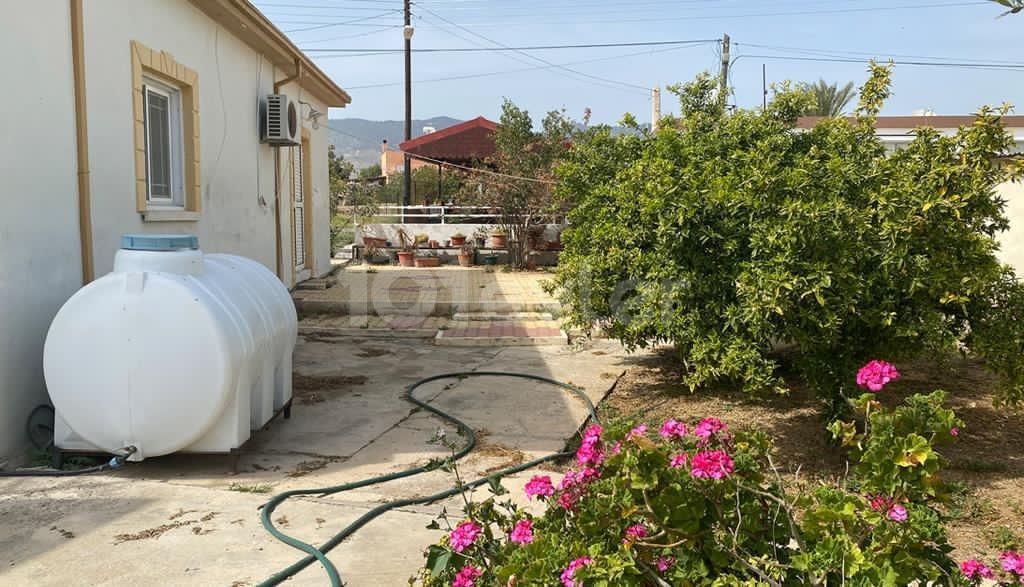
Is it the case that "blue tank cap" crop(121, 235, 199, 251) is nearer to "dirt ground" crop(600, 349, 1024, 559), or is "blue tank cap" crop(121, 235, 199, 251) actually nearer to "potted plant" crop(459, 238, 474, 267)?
"dirt ground" crop(600, 349, 1024, 559)

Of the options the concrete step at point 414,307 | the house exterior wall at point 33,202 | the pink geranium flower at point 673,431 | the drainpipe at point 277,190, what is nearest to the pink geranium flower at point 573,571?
the pink geranium flower at point 673,431

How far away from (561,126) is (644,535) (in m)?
17.3

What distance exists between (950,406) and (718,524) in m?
4.95

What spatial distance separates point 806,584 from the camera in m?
2.31

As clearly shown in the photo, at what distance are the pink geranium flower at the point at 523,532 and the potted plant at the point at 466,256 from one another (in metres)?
16.1

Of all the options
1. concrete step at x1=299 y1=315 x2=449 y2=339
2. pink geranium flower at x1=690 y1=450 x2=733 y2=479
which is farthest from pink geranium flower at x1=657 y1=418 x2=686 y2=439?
→ concrete step at x1=299 y1=315 x2=449 y2=339

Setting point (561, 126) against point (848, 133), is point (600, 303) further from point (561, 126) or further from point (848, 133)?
point (561, 126)

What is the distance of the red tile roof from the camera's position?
23234 mm

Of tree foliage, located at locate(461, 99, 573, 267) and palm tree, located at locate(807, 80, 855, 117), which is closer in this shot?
tree foliage, located at locate(461, 99, 573, 267)

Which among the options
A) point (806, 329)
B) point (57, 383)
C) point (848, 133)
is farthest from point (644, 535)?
point (848, 133)

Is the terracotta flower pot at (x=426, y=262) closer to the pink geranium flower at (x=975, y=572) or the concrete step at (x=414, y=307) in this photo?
the concrete step at (x=414, y=307)

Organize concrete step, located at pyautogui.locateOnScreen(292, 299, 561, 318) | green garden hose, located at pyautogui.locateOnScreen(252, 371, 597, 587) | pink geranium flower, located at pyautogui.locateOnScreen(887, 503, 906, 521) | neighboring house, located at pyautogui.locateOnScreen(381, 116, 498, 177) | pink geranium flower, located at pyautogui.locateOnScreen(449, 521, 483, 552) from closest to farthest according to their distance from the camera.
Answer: pink geranium flower, located at pyautogui.locateOnScreen(887, 503, 906, 521) → pink geranium flower, located at pyautogui.locateOnScreen(449, 521, 483, 552) → green garden hose, located at pyautogui.locateOnScreen(252, 371, 597, 587) → concrete step, located at pyautogui.locateOnScreen(292, 299, 561, 318) → neighboring house, located at pyautogui.locateOnScreen(381, 116, 498, 177)

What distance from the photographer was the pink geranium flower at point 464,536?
2.47 meters

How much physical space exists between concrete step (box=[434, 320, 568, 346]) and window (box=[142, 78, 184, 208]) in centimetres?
342
